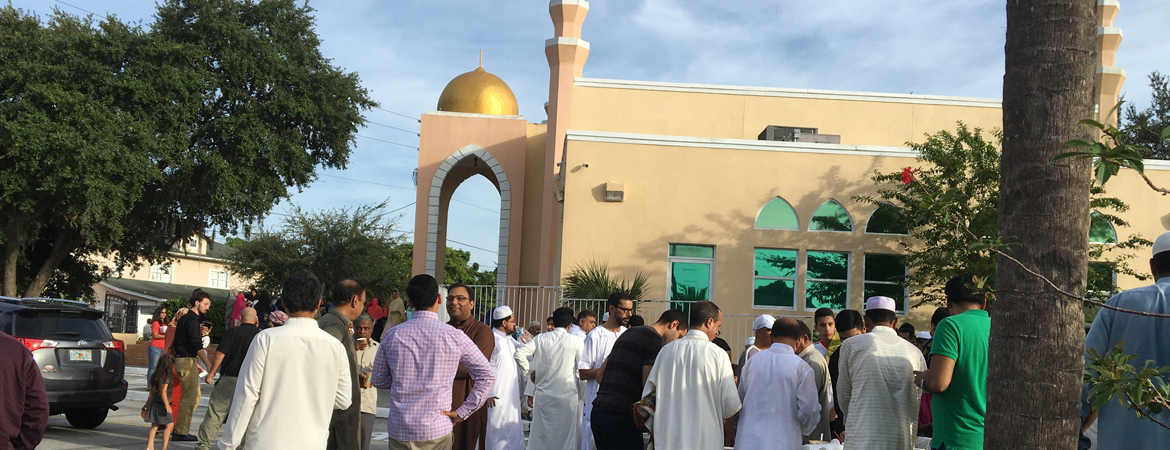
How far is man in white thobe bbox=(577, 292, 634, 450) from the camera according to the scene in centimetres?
926

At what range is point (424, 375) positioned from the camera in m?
5.79

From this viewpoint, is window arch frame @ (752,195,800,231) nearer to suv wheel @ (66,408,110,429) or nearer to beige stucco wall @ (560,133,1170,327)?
beige stucco wall @ (560,133,1170,327)

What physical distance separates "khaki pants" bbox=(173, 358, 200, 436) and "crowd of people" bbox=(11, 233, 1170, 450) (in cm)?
115

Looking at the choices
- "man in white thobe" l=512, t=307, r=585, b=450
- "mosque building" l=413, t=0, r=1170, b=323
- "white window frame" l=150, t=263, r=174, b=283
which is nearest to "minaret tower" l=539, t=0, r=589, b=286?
"mosque building" l=413, t=0, r=1170, b=323

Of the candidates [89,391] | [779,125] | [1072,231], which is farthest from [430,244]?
[1072,231]

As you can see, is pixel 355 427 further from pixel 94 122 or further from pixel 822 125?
pixel 94 122

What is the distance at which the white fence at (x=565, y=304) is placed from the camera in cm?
1811

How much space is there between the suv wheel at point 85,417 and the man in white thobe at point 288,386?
7949 mm

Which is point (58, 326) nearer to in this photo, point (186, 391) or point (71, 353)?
point (71, 353)

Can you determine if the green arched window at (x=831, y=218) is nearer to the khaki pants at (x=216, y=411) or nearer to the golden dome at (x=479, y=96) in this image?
the golden dome at (x=479, y=96)

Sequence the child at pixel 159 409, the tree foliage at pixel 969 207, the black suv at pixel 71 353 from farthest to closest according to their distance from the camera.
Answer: the tree foliage at pixel 969 207
the black suv at pixel 71 353
the child at pixel 159 409

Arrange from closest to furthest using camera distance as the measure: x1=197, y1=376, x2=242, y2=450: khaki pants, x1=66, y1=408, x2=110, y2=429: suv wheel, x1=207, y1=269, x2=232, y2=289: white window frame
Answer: x1=197, y1=376, x2=242, y2=450: khaki pants → x1=66, y1=408, x2=110, y2=429: suv wheel → x1=207, y1=269, x2=232, y2=289: white window frame

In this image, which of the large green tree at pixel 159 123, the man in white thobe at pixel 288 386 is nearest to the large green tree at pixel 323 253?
the large green tree at pixel 159 123

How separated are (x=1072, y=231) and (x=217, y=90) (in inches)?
1155
